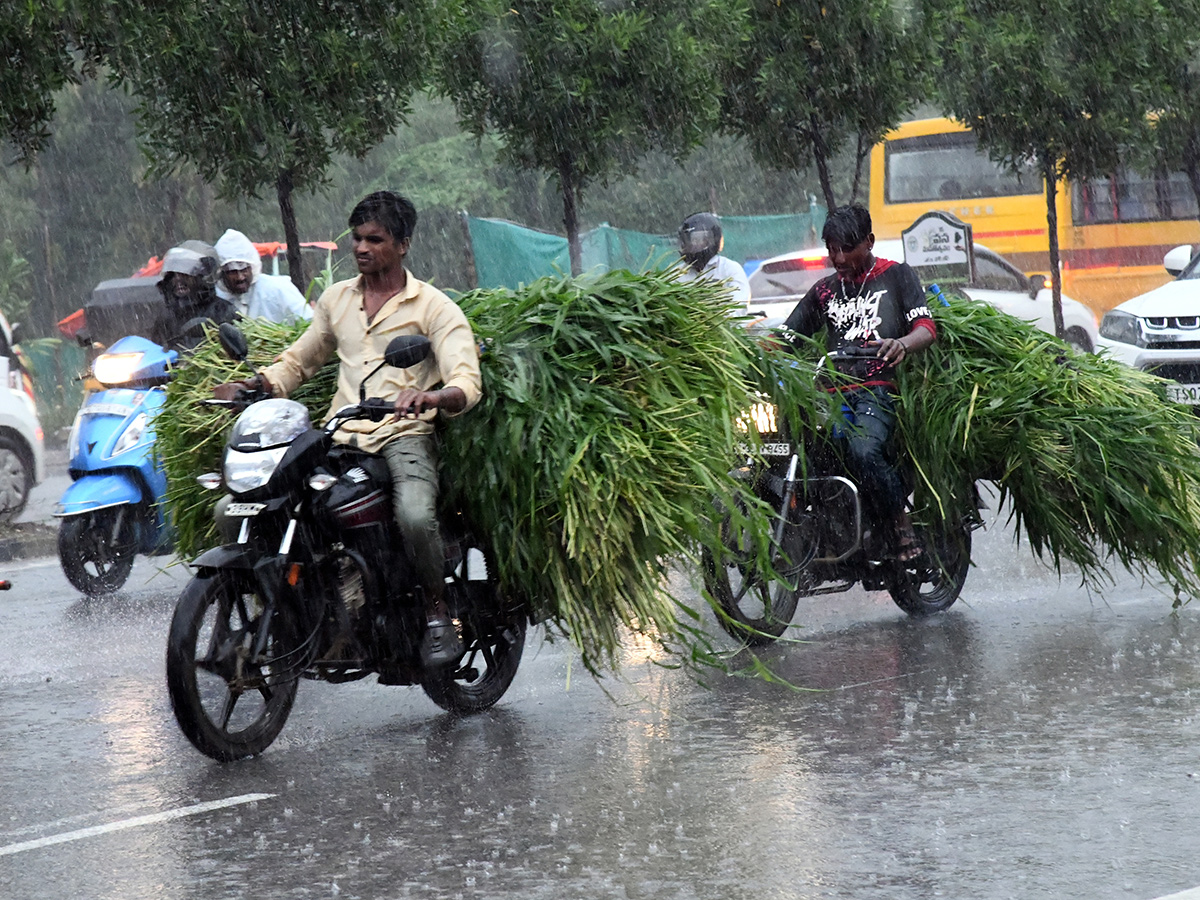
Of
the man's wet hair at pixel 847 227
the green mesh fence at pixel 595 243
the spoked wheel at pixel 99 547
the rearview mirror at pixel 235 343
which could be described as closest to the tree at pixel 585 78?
the green mesh fence at pixel 595 243

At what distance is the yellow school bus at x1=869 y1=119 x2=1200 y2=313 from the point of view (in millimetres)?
25875

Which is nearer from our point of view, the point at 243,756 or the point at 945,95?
the point at 243,756

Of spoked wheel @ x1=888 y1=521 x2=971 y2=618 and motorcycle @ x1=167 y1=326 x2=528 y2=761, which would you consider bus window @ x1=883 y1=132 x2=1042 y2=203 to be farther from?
motorcycle @ x1=167 y1=326 x2=528 y2=761

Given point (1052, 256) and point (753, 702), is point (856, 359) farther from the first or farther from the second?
point (1052, 256)

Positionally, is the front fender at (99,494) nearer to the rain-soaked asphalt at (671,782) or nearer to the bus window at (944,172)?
the rain-soaked asphalt at (671,782)

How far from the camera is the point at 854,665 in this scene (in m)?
6.89

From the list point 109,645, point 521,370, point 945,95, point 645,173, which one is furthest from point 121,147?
point 521,370

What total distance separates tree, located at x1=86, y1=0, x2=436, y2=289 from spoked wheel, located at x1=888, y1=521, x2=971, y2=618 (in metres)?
5.77

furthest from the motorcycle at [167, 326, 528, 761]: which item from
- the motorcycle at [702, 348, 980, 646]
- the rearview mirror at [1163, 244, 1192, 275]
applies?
the rearview mirror at [1163, 244, 1192, 275]

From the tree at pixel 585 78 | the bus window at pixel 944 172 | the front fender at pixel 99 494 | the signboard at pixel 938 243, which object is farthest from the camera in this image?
the bus window at pixel 944 172

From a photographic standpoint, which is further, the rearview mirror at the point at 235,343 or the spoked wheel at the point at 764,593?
the spoked wheel at the point at 764,593

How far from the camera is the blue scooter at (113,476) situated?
9.32 m

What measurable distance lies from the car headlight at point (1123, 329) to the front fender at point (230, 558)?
32.9 feet

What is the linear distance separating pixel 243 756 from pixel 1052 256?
17461mm
